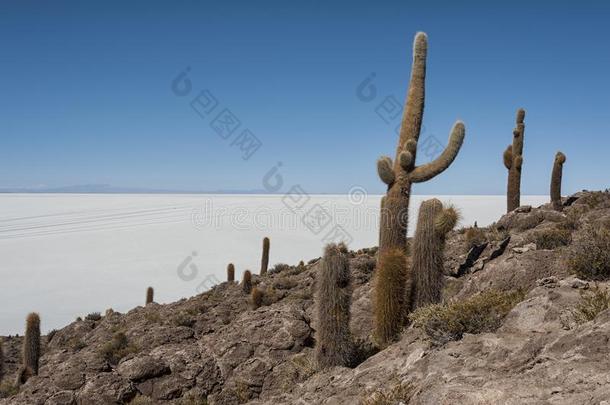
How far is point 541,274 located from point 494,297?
464 cm

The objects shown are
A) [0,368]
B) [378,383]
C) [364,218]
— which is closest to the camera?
[378,383]

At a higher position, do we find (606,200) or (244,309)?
(606,200)

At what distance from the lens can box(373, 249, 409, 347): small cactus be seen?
8.55 m

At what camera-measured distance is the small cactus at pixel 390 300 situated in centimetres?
855

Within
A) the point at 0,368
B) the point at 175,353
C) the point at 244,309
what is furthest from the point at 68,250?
the point at 175,353

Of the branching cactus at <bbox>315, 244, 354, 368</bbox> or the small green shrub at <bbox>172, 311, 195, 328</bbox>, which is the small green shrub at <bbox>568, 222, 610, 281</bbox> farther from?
the small green shrub at <bbox>172, 311, 195, 328</bbox>

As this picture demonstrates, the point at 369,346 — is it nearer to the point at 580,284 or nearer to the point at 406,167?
the point at 580,284

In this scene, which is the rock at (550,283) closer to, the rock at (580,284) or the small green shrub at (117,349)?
the rock at (580,284)

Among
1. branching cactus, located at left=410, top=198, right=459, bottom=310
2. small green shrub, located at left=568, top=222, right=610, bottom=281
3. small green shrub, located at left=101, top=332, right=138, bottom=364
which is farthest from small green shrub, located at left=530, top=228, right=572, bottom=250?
small green shrub, located at left=101, top=332, right=138, bottom=364

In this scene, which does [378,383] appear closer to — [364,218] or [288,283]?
[288,283]

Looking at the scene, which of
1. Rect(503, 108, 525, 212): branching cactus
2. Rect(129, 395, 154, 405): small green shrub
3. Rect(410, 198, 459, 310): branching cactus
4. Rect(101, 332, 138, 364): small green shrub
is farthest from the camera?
Rect(503, 108, 525, 212): branching cactus

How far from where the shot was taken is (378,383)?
19.2 ft

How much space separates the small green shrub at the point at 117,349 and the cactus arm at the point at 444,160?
9.24 m

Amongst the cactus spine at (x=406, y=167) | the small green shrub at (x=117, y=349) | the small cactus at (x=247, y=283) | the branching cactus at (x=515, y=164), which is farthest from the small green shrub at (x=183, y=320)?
the branching cactus at (x=515, y=164)
